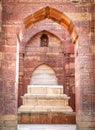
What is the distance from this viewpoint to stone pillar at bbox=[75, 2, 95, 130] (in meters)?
8.55

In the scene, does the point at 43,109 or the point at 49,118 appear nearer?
the point at 49,118

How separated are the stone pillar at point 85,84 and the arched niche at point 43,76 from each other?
582cm

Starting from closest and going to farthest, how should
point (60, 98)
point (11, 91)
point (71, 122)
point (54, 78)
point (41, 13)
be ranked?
point (11, 91) → point (41, 13) → point (71, 122) → point (60, 98) → point (54, 78)

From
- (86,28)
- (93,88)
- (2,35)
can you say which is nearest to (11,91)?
(2,35)

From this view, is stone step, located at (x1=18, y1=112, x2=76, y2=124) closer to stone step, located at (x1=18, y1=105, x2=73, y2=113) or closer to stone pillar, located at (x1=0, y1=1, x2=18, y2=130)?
stone step, located at (x1=18, y1=105, x2=73, y2=113)

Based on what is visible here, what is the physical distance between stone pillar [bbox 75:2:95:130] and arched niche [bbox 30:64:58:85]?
5.82 m

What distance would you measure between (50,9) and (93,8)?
57.9 inches

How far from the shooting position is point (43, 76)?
15.0 meters

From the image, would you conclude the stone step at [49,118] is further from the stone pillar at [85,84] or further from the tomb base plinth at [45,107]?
the stone pillar at [85,84]

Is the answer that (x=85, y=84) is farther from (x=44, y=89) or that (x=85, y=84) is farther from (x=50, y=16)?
(x=44, y=89)

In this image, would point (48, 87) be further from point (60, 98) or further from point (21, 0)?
point (21, 0)

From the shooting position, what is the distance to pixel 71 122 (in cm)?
1245

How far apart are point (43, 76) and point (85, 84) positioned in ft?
21.1

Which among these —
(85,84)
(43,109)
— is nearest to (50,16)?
(85,84)
